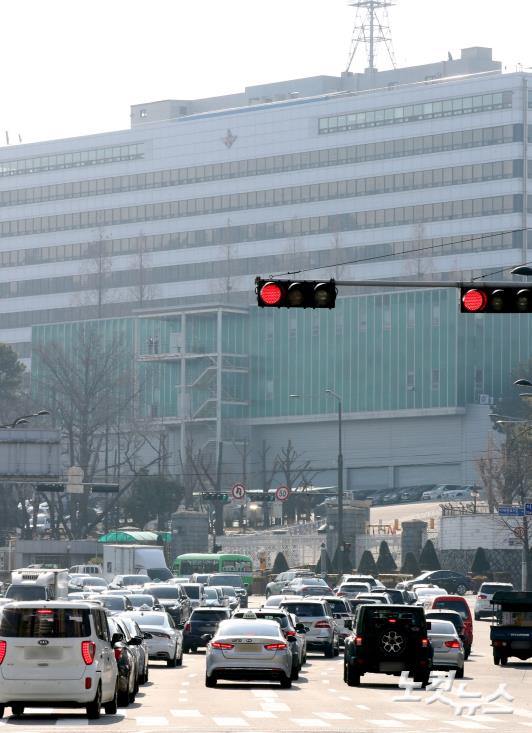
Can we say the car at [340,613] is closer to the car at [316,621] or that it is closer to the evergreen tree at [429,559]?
the car at [316,621]

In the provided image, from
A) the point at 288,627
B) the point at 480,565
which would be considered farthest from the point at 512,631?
the point at 480,565

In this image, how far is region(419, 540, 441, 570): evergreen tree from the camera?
360 ft

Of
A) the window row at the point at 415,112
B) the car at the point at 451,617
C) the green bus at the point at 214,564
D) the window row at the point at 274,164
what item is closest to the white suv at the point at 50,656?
the car at the point at 451,617

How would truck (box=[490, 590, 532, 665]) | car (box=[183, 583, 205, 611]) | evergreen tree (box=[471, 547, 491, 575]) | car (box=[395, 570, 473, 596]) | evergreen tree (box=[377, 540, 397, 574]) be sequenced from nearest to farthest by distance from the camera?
truck (box=[490, 590, 532, 665]) → car (box=[183, 583, 205, 611]) → car (box=[395, 570, 473, 596]) → evergreen tree (box=[471, 547, 491, 575]) → evergreen tree (box=[377, 540, 397, 574])

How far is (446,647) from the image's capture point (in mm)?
41188

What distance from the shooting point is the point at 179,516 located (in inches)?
4742

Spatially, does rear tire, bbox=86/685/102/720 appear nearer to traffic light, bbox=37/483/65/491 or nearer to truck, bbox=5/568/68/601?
truck, bbox=5/568/68/601

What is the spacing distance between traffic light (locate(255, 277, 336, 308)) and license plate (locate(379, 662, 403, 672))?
11.9 meters

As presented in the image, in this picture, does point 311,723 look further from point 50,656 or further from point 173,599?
point 173,599

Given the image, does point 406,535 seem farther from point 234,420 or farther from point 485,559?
point 234,420

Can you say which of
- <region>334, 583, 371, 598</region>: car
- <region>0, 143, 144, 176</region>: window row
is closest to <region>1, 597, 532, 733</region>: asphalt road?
<region>334, 583, 371, 598</region>: car

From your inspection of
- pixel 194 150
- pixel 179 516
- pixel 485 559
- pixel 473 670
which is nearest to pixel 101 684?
pixel 473 670

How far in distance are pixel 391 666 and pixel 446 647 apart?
209 inches

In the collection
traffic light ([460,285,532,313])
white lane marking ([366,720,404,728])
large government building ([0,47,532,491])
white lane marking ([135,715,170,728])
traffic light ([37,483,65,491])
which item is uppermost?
large government building ([0,47,532,491])
